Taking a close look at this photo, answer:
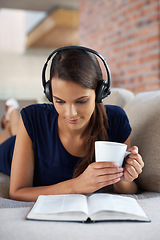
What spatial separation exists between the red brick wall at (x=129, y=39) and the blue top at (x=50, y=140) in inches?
68.6

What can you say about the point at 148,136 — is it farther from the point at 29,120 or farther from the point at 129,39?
the point at 129,39

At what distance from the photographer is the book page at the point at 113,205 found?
0.78 m

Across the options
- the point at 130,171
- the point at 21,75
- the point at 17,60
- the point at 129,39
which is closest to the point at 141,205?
the point at 130,171

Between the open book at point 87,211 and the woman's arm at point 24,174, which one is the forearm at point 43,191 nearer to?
the woman's arm at point 24,174

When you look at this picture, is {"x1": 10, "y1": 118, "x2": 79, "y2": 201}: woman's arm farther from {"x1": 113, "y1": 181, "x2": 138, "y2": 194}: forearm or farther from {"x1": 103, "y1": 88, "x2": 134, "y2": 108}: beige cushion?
{"x1": 103, "y1": 88, "x2": 134, "y2": 108}: beige cushion

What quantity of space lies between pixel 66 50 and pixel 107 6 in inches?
118

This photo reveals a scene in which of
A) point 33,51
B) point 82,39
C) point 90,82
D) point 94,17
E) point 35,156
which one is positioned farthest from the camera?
point 33,51

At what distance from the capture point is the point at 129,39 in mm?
3289

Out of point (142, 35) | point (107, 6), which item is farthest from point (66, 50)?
point (107, 6)

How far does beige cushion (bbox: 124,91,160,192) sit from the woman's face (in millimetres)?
330

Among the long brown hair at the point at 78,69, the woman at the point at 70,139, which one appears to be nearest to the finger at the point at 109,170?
the woman at the point at 70,139

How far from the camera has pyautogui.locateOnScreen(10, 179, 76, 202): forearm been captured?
1015 millimetres

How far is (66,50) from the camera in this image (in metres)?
1.03

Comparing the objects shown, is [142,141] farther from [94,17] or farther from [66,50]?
[94,17]
